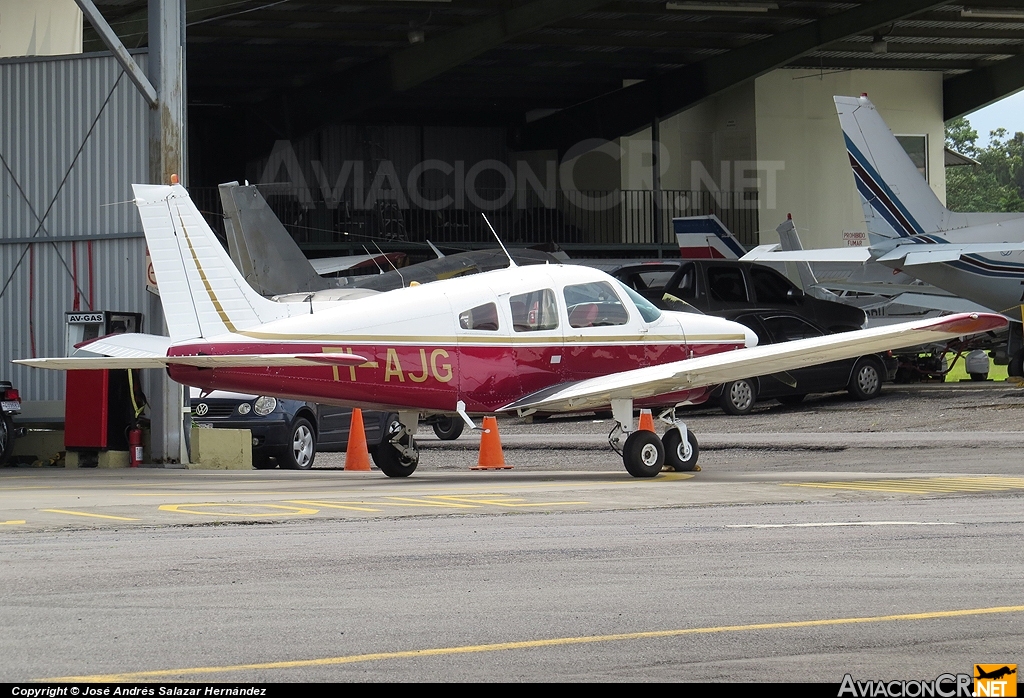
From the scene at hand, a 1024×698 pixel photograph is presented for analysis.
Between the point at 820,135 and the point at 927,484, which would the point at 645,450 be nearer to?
the point at 927,484

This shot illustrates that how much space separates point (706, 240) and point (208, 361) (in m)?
26.9

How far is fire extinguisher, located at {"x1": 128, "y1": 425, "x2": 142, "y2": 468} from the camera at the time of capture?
56.9ft

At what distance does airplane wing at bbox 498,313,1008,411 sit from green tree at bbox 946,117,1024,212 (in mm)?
99690

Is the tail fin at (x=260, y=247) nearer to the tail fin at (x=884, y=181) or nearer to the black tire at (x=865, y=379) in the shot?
the black tire at (x=865, y=379)

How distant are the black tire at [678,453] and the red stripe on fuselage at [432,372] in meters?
0.40

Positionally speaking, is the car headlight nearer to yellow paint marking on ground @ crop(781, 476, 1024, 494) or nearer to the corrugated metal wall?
the corrugated metal wall

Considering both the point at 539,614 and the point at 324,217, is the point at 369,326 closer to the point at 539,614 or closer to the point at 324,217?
the point at 539,614

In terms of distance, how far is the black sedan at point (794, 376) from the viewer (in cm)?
2423

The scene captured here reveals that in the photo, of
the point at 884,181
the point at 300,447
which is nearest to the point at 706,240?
the point at 884,181

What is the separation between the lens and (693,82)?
1556 inches

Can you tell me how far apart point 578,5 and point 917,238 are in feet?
29.4

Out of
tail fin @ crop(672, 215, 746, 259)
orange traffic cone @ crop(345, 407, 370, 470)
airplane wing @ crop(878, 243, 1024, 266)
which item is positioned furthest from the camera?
tail fin @ crop(672, 215, 746, 259)

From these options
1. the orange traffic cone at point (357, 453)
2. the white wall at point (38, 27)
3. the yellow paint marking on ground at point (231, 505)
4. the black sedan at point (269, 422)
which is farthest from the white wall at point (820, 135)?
the yellow paint marking on ground at point (231, 505)

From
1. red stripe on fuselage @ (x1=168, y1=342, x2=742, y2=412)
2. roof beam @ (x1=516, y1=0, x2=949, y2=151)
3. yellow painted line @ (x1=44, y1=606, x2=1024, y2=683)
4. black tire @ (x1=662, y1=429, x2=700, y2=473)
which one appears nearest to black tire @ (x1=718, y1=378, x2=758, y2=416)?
red stripe on fuselage @ (x1=168, y1=342, x2=742, y2=412)
